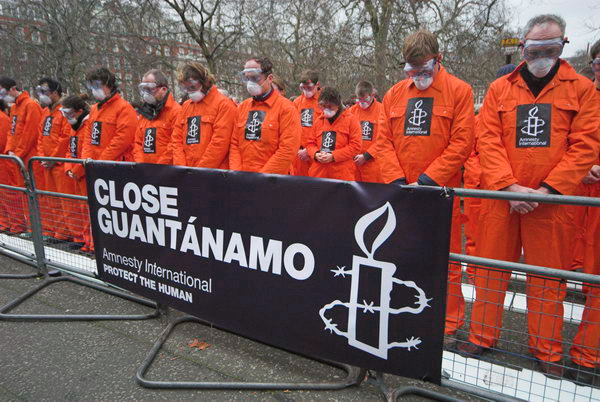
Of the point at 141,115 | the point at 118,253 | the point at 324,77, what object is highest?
the point at 324,77

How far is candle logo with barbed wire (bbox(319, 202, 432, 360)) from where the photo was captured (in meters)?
2.10

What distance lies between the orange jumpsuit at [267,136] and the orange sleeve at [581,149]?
7.61 ft

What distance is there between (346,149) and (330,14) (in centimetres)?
1558

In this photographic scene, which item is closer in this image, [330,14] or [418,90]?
[418,90]

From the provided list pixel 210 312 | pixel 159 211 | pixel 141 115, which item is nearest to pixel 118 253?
pixel 159 211

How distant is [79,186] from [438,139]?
15.0ft

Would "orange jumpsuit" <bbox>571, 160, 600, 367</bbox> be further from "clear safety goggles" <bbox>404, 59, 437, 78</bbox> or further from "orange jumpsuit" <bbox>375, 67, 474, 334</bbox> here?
"clear safety goggles" <bbox>404, 59, 437, 78</bbox>

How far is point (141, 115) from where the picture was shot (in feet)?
16.2

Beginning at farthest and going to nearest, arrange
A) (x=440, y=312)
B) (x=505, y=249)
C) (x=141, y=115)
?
(x=141, y=115) < (x=505, y=249) < (x=440, y=312)

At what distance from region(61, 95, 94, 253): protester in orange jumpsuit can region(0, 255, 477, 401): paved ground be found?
122 cm

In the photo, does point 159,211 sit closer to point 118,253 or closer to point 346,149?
point 118,253

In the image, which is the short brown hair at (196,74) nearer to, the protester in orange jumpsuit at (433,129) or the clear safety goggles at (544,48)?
the protester in orange jumpsuit at (433,129)

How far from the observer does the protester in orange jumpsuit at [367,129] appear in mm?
5918

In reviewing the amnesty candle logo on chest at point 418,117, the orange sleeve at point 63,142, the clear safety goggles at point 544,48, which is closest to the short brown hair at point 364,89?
the amnesty candle logo on chest at point 418,117
